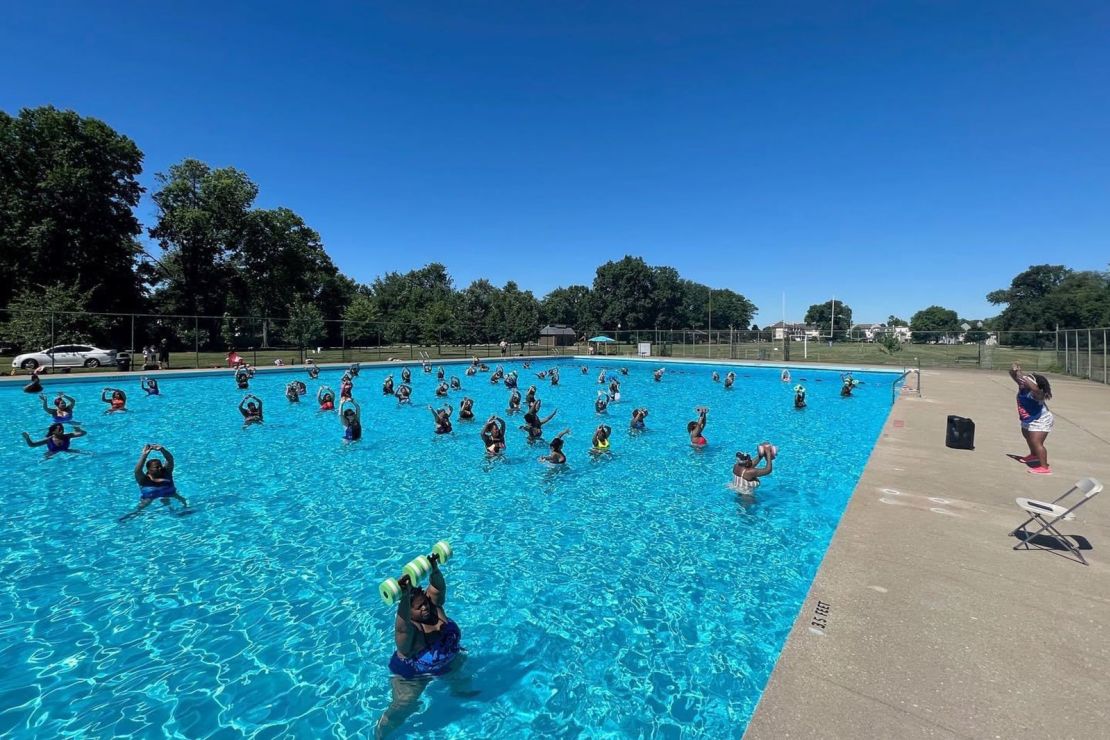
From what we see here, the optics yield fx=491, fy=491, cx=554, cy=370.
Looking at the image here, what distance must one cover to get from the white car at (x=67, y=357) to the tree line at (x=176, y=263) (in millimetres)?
2283

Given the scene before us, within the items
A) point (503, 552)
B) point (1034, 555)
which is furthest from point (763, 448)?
point (503, 552)

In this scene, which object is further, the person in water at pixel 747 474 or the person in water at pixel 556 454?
the person in water at pixel 556 454

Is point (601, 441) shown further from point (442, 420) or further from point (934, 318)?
point (934, 318)

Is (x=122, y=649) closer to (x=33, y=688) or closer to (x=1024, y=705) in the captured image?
(x=33, y=688)

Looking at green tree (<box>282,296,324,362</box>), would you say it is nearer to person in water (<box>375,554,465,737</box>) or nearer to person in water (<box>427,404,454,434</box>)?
person in water (<box>427,404,454,434</box>)

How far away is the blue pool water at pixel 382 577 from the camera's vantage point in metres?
4.55

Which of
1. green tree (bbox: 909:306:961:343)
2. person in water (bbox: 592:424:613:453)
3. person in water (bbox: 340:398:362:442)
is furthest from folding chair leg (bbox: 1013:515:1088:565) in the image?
green tree (bbox: 909:306:961:343)

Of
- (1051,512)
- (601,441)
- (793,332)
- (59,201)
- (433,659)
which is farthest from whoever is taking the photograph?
(793,332)

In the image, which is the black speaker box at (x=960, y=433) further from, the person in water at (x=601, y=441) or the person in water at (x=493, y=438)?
the person in water at (x=493, y=438)

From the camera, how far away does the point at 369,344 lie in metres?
60.0

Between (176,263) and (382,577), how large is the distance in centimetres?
6221

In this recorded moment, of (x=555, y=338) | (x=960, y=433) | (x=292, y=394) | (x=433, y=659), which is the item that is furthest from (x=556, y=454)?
(x=555, y=338)

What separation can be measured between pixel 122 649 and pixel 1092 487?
11191 mm

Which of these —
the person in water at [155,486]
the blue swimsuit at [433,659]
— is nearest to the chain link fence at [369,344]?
the person in water at [155,486]
